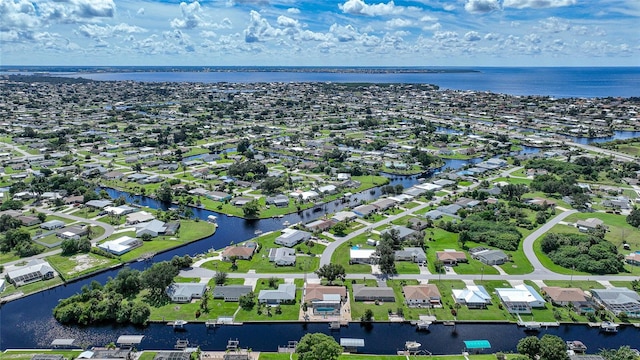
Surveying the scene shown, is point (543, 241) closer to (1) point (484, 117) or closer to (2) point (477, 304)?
(2) point (477, 304)

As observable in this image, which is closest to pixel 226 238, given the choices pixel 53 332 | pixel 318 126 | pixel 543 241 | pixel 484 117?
pixel 53 332

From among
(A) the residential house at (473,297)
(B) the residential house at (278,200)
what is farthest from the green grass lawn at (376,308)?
(B) the residential house at (278,200)

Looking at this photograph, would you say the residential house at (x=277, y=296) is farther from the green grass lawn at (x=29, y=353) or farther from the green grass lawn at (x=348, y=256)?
the green grass lawn at (x=29, y=353)

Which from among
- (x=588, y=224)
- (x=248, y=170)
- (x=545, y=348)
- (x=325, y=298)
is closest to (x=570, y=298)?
(x=545, y=348)

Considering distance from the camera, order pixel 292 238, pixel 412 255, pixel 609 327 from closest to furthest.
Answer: pixel 609 327 < pixel 412 255 < pixel 292 238

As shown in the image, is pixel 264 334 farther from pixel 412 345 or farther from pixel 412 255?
pixel 412 255

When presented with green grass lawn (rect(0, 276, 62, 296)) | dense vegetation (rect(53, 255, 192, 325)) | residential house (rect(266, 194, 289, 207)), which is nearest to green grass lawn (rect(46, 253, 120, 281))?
green grass lawn (rect(0, 276, 62, 296))
